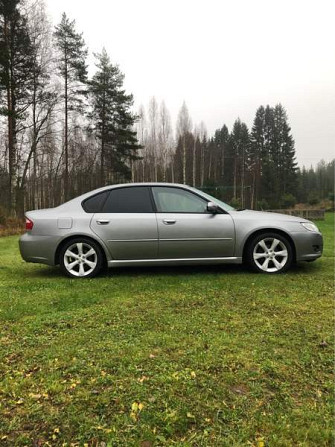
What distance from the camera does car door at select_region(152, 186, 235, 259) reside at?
5.01 meters

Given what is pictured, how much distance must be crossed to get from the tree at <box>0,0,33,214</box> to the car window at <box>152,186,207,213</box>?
1575 cm

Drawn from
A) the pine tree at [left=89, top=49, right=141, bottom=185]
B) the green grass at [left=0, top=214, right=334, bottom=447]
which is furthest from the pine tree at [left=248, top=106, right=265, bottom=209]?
the green grass at [left=0, top=214, right=334, bottom=447]

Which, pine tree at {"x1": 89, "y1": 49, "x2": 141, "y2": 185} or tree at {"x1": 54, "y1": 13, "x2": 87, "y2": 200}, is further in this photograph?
pine tree at {"x1": 89, "y1": 49, "x2": 141, "y2": 185}

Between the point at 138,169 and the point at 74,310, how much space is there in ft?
143

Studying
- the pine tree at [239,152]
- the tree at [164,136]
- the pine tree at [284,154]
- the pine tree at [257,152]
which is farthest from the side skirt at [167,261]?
the pine tree at [284,154]

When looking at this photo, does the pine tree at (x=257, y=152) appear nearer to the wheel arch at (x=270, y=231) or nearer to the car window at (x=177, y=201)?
the wheel arch at (x=270, y=231)

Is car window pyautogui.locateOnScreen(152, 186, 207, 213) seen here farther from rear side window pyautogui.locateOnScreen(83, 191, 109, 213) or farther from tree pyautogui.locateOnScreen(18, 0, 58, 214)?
tree pyautogui.locateOnScreen(18, 0, 58, 214)

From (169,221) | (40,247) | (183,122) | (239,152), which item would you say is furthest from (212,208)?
(239,152)

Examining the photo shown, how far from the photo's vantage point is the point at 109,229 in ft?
16.4

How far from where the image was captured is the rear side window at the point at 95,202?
516cm

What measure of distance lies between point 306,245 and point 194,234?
1.66m

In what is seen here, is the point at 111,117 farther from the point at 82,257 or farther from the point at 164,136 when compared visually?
the point at 82,257

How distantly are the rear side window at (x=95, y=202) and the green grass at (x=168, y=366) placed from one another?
128 centimetres

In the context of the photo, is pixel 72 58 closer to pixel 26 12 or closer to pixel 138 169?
pixel 26 12
